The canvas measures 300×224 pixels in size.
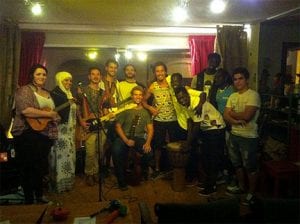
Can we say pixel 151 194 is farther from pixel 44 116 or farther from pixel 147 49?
pixel 147 49

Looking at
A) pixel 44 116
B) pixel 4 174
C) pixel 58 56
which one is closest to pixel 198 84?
pixel 44 116

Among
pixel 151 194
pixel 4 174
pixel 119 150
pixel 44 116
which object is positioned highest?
pixel 44 116

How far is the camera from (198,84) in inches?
167

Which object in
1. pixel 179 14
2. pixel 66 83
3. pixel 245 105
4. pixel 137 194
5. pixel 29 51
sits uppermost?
pixel 179 14

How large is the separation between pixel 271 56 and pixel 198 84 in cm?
141

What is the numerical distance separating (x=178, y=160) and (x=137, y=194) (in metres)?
0.63

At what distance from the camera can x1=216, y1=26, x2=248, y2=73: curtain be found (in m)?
4.98

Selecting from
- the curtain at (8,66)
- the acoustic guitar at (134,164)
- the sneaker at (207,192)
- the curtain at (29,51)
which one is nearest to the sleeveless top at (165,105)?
the acoustic guitar at (134,164)

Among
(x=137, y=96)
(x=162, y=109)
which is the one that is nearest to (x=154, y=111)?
(x=162, y=109)

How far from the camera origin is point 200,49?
18.8 ft

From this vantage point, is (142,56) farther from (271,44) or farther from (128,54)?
(271,44)

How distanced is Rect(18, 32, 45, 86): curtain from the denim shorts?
3.58m

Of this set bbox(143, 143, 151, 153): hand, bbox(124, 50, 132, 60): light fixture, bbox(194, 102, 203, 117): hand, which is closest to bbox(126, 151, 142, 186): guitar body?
bbox(143, 143, 151, 153): hand

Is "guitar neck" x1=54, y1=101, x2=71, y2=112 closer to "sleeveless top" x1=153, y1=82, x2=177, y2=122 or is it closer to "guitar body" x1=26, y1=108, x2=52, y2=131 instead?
"guitar body" x1=26, y1=108, x2=52, y2=131
